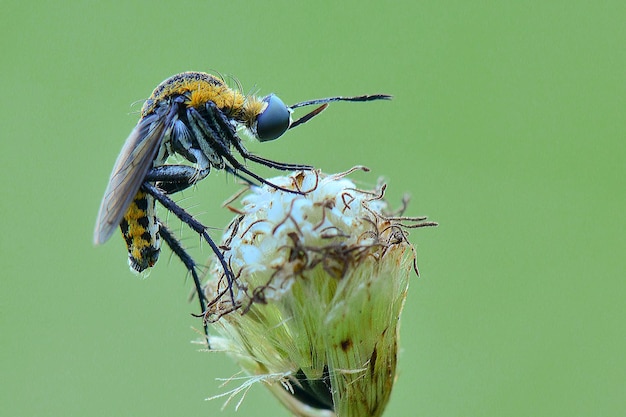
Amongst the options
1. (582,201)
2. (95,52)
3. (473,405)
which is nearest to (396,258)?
(473,405)

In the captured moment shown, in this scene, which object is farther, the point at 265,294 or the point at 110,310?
the point at 110,310

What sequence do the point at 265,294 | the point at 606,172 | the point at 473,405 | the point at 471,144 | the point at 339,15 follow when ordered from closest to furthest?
the point at 265,294
the point at 473,405
the point at 606,172
the point at 471,144
the point at 339,15

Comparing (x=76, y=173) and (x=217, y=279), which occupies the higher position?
(x=76, y=173)

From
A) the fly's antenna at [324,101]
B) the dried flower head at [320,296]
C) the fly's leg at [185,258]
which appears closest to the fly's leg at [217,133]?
the fly's antenna at [324,101]

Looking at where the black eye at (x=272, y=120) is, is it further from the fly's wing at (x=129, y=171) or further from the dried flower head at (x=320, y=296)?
the dried flower head at (x=320, y=296)

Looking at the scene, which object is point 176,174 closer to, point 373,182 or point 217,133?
point 217,133

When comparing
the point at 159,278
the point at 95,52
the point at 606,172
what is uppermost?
the point at 95,52

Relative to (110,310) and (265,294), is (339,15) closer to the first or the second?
(110,310)
